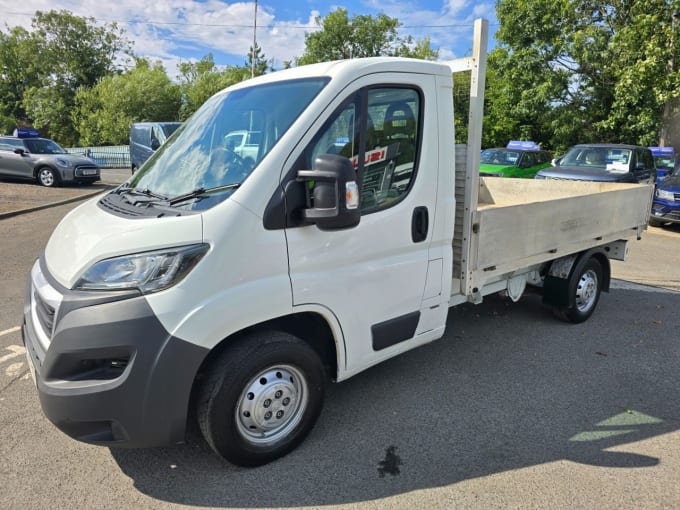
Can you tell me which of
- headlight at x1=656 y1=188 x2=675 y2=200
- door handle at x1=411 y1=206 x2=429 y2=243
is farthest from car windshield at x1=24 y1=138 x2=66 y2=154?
headlight at x1=656 y1=188 x2=675 y2=200

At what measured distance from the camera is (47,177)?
1575 centimetres

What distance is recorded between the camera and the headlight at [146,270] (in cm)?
231

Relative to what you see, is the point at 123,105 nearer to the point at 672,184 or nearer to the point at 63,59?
the point at 63,59

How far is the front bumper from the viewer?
7.40ft

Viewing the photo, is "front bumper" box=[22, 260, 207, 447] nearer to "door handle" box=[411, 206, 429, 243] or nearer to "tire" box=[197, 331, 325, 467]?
"tire" box=[197, 331, 325, 467]

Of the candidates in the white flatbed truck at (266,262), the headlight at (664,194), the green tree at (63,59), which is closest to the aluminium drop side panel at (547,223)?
the white flatbed truck at (266,262)

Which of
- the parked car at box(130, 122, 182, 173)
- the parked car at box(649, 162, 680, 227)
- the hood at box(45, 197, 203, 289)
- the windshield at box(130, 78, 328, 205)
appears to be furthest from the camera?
the parked car at box(130, 122, 182, 173)

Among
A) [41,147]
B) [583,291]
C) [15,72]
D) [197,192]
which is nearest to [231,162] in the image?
[197,192]

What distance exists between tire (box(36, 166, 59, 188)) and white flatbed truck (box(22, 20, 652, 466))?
1459cm

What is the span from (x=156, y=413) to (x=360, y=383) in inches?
73.0

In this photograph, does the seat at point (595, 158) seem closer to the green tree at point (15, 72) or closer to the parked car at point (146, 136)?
the parked car at point (146, 136)

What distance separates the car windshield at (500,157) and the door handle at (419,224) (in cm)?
1329

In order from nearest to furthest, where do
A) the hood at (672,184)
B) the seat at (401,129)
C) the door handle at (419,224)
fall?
1. the seat at (401,129)
2. the door handle at (419,224)
3. the hood at (672,184)

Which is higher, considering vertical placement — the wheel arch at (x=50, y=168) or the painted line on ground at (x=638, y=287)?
the wheel arch at (x=50, y=168)
